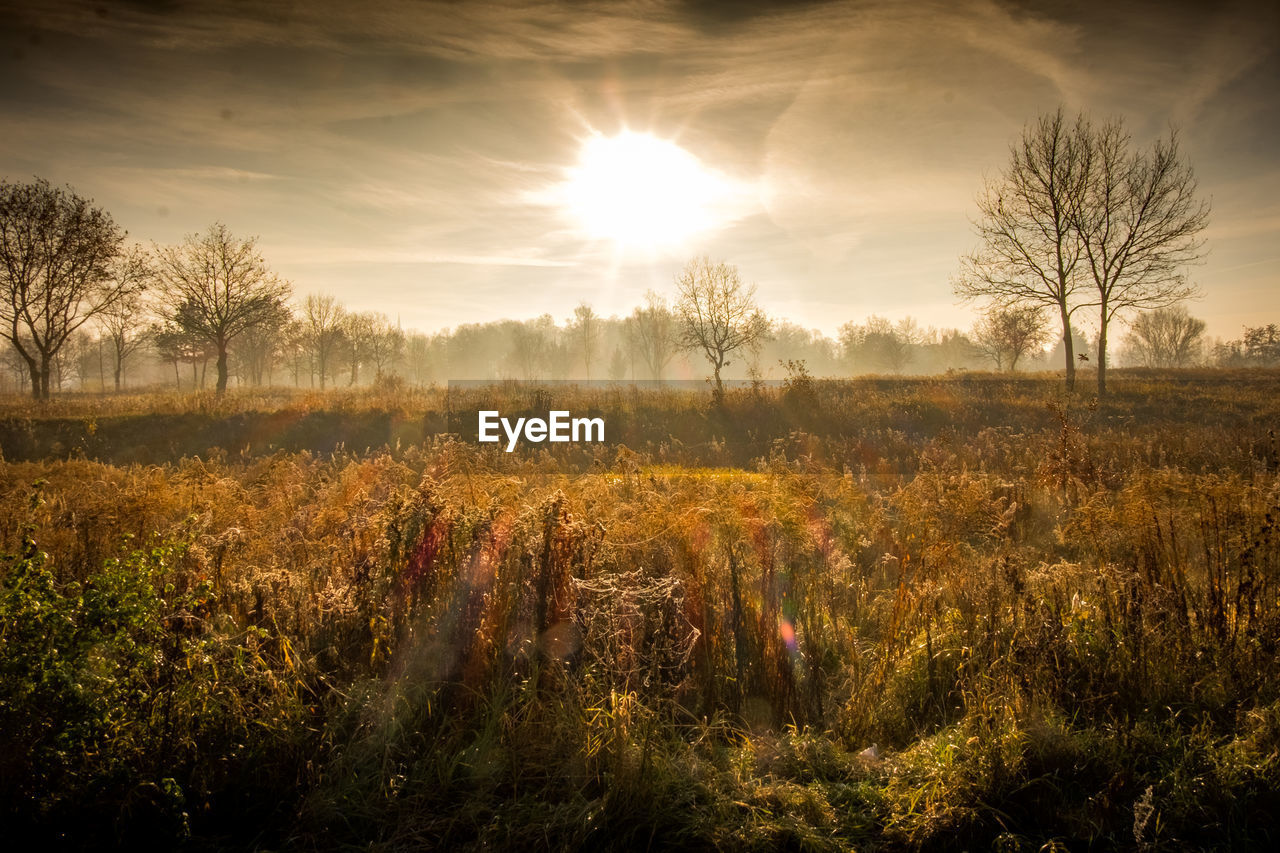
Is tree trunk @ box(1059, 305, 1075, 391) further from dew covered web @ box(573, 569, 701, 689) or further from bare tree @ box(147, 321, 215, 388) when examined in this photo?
bare tree @ box(147, 321, 215, 388)

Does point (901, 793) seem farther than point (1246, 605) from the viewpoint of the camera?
No

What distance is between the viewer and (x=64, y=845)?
299 cm

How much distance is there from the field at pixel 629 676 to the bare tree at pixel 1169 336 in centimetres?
8311

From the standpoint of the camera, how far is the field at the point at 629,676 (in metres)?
3.15

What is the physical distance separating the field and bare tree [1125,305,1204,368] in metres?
83.1

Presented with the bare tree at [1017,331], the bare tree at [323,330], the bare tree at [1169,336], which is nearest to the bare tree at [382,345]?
the bare tree at [323,330]

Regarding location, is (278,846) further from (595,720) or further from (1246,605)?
(1246,605)

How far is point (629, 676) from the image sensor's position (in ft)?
12.8

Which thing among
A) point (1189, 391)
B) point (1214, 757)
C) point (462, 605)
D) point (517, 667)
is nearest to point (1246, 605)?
point (1214, 757)

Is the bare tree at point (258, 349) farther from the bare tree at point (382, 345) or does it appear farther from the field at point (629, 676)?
the field at point (629, 676)

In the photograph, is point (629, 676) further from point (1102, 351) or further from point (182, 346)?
point (182, 346)

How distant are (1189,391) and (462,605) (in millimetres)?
33195

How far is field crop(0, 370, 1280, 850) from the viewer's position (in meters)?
3.15

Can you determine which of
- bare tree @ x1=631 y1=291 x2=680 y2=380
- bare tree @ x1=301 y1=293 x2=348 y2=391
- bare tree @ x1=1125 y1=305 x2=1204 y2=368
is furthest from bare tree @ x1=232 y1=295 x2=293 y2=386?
bare tree @ x1=1125 y1=305 x2=1204 y2=368
